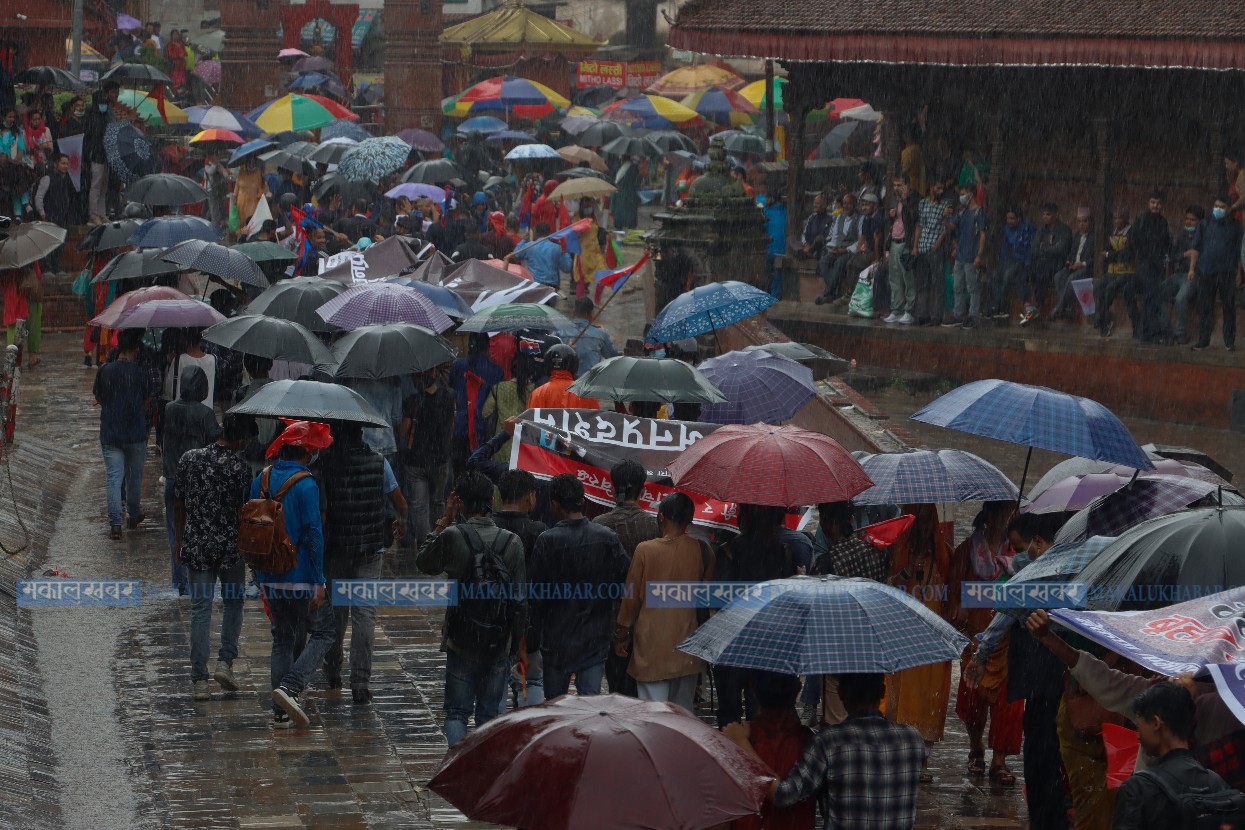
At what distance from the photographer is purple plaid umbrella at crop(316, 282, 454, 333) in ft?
43.0

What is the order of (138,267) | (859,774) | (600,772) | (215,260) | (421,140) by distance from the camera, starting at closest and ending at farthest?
(600,772) < (859,774) < (215,260) < (138,267) < (421,140)

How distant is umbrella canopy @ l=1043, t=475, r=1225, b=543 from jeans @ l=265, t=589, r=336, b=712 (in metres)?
3.81

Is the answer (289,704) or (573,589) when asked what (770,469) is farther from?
(289,704)

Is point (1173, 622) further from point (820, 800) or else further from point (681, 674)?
point (681, 674)

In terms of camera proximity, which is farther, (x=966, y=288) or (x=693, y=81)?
(x=693, y=81)

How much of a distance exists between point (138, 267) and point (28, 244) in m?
1.66

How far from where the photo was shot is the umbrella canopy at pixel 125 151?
2278 cm

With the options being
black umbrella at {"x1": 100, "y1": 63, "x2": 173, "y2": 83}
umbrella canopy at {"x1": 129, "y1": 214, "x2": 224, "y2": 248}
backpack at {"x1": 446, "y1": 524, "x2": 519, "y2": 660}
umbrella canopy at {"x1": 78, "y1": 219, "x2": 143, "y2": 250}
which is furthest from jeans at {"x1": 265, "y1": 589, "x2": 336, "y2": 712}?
black umbrella at {"x1": 100, "y1": 63, "x2": 173, "y2": 83}

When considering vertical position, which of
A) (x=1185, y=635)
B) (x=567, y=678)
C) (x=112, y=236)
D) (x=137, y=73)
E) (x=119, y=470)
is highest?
(x=137, y=73)

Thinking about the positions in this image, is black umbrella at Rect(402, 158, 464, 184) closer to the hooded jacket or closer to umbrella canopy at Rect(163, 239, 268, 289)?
umbrella canopy at Rect(163, 239, 268, 289)

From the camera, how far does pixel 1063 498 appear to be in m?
9.47

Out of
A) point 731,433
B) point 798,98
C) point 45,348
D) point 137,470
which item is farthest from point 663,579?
point 798,98

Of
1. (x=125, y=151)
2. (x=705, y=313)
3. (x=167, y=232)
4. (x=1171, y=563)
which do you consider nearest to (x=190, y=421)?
(x=705, y=313)

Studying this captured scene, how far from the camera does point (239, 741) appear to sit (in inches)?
359
